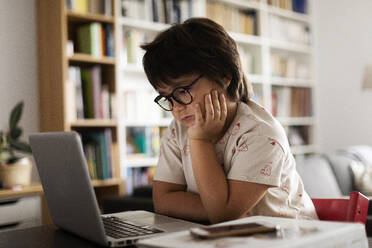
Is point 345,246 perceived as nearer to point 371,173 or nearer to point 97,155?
point 97,155

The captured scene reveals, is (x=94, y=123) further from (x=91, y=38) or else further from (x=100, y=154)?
(x=91, y=38)

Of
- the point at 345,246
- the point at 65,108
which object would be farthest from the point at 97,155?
the point at 345,246

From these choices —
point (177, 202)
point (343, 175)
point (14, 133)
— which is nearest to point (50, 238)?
point (177, 202)

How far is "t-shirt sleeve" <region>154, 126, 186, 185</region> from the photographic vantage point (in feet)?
4.17

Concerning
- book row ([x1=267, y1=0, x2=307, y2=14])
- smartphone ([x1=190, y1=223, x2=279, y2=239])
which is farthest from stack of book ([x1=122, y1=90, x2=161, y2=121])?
smartphone ([x1=190, y1=223, x2=279, y2=239])

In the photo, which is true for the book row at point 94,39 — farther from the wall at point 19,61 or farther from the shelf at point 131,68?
the wall at point 19,61

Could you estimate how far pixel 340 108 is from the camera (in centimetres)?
486

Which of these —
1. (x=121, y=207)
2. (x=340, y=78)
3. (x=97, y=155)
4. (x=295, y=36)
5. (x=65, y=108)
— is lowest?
(x=121, y=207)

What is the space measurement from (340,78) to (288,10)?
3.13 feet

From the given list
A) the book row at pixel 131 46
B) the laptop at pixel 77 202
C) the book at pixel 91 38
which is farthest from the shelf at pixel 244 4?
the laptop at pixel 77 202

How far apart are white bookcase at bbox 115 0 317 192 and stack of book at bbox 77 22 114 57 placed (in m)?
0.06

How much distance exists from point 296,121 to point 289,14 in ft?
3.61

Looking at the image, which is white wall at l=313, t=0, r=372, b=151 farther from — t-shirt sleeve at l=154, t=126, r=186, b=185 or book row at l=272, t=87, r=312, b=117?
t-shirt sleeve at l=154, t=126, r=186, b=185

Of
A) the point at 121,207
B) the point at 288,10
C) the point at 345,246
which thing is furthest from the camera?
the point at 288,10
